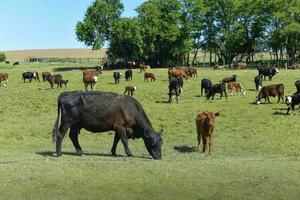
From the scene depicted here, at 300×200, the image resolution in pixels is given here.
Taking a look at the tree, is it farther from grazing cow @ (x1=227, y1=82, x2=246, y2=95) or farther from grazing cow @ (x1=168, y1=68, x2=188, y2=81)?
grazing cow @ (x1=227, y1=82, x2=246, y2=95)

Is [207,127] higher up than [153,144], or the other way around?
[207,127]

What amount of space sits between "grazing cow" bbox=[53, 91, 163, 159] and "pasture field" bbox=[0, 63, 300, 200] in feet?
2.70

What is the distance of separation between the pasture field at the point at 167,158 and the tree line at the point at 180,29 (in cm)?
4303

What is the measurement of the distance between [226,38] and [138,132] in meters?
71.3

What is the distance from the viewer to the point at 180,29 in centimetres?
8894

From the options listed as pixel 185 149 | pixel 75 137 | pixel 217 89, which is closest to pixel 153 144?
pixel 75 137

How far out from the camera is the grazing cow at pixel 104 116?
18.2m

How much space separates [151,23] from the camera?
285 ft

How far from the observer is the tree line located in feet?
283

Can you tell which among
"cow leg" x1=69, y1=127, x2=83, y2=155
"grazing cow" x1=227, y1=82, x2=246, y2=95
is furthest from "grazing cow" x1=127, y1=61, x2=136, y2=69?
"cow leg" x1=69, y1=127, x2=83, y2=155

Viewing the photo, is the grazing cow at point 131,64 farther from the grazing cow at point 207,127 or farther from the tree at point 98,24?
the grazing cow at point 207,127

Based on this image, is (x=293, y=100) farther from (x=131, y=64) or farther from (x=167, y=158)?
(x=131, y=64)

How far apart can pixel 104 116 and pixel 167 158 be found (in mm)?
2691

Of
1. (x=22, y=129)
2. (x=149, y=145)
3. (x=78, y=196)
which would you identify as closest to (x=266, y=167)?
(x=149, y=145)
